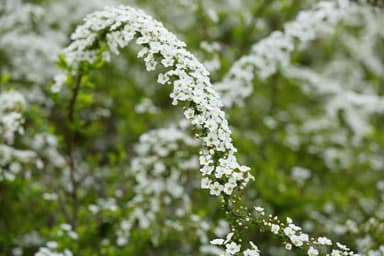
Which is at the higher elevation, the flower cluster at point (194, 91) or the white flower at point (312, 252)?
the flower cluster at point (194, 91)

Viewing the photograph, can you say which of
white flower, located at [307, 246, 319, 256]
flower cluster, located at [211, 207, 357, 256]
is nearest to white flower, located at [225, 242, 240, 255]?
flower cluster, located at [211, 207, 357, 256]

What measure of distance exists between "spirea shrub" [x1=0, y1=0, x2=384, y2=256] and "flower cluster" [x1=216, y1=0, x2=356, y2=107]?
14 millimetres

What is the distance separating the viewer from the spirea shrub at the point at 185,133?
310 cm

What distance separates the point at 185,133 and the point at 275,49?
120 cm

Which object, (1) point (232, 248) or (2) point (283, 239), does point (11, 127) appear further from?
(2) point (283, 239)

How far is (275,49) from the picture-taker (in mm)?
4445

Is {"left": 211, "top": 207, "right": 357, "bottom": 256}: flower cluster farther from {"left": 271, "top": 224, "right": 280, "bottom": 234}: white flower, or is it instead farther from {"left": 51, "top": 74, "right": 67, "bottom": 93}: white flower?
{"left": 51, "top": 74, "right": 67, "bottom": 93}: white flower

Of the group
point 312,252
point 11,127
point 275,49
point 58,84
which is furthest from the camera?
point 275,49

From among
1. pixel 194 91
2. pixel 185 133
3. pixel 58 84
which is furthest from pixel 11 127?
pixel 194 91

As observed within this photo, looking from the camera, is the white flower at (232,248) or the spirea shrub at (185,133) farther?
the spirea shrub at (185,133)

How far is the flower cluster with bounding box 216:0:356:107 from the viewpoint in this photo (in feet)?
14.4

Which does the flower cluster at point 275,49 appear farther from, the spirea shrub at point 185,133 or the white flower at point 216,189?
the white flower at point 216,189

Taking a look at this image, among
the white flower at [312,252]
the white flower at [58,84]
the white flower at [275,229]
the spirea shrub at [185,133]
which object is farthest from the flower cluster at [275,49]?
the white flower at [312,252]

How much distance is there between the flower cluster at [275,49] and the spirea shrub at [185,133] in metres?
0.01
